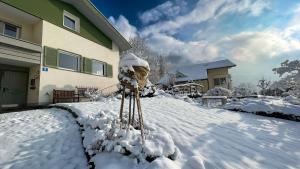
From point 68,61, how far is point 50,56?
58.0 inches

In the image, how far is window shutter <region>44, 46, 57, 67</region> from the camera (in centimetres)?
1008

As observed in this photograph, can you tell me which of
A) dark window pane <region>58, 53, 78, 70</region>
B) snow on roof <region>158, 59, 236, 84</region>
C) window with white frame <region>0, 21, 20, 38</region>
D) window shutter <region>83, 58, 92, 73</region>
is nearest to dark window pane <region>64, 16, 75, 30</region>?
dark window pane <region>58, 53, 78, 70</region>

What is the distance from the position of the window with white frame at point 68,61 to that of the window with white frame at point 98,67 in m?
1.67

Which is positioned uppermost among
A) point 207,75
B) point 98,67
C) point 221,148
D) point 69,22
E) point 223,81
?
point 69,22

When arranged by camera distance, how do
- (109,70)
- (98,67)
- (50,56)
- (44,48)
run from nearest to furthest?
(44,48), (50,56), (98,67), (109,70)

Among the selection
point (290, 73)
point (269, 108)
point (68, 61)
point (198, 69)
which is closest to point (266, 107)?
point (269, 108)

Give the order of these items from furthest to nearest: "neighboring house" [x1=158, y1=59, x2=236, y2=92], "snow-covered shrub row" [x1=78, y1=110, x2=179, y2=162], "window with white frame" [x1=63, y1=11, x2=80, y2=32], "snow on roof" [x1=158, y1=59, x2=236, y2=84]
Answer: "snow on roof" [x1=158, y1=59, x2=236, y2=84]
"neighboring house" [x1=158, y1=59, x2=236, y2=92]
"window with white frame" [x1=63, y1=11, x2=80, y2=32]
"snow-covered shrub row" [x1=78, y1=110, x2=179, y2=162]

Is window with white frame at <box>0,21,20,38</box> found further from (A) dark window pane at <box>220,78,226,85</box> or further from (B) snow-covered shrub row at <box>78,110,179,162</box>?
(A) dark window pane at <box>220,78,226,85</box>

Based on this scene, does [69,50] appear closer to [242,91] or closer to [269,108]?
[269,108]

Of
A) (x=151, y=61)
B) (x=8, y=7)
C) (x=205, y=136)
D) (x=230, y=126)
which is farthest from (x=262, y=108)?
(x=151, y=61)

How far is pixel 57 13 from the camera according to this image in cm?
1127

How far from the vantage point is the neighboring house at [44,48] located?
9.25 meters

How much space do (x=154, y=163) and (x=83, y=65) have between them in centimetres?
1167

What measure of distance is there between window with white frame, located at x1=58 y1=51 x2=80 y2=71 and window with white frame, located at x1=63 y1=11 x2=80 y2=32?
201 cm
